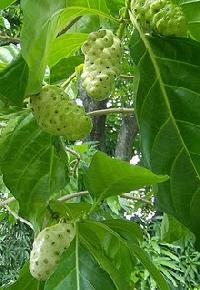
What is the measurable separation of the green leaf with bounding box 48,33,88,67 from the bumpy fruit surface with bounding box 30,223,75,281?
27 centimetres

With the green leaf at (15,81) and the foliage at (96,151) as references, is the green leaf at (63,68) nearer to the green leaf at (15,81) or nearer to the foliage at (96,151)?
the foliage at (96,151)

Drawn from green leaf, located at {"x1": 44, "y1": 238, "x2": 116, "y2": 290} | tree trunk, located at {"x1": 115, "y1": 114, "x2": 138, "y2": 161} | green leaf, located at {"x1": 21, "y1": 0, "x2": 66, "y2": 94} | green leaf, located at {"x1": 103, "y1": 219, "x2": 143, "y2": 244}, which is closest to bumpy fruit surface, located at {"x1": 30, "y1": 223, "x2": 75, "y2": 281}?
green leaf, located at {"x1": 44, "y1": 238, "x2": 116, "y2": 290}

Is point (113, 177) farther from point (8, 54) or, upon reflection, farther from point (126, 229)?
point (8, 54)

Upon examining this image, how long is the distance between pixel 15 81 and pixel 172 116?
213mm

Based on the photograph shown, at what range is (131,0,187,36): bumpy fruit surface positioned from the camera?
0.84m

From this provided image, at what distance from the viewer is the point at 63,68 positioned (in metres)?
1.12

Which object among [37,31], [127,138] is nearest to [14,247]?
[127,138]

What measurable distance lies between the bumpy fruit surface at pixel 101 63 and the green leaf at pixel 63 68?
17 cm

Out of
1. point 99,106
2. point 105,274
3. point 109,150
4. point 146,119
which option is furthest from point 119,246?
point 109,150

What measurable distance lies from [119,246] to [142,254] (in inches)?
5.5

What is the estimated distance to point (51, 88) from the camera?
923 millimetres

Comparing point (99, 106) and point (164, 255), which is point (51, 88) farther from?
point (164, 255)

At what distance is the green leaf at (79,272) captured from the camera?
927mm

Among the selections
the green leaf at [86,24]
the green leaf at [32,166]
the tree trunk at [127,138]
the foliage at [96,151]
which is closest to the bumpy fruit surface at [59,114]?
the foliage at [96,151]
